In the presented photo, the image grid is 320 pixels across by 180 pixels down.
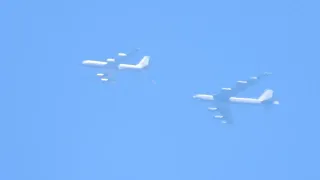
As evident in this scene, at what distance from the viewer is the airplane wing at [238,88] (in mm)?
88119

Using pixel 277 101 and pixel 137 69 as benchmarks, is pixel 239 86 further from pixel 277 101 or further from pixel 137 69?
pixel 137 69

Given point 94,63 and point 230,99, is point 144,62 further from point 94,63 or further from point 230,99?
point 230,99

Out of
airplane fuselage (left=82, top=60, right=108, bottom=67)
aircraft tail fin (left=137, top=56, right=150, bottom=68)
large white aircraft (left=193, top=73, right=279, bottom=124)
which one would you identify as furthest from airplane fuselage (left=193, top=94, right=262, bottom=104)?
airplane fuselage (left=82, top=60, right=108, bottom=67)

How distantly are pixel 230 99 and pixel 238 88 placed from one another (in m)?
2.51

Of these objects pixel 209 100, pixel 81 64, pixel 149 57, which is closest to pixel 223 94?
pixel 209 100

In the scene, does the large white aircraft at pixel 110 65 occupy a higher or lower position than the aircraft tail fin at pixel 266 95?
higher

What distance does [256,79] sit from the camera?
289ft

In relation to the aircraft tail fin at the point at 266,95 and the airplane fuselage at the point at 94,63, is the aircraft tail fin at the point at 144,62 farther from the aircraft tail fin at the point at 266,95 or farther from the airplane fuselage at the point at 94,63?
the aircraft tail fin at the point at 266,95

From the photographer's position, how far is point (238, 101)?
3654 inches

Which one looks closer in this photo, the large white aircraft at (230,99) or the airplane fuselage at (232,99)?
the large white aircraft at (230,99)

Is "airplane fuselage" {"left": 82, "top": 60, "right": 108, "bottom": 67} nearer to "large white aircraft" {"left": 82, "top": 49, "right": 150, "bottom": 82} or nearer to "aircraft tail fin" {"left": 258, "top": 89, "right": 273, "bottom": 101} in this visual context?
"large white aircraft" {"left": 82, "top": 49, "right": 150, "bottom": 82}

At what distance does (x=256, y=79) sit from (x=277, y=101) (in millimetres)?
3434

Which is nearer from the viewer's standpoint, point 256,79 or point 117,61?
point 256,79

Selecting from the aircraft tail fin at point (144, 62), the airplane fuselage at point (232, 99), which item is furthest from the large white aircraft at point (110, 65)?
the airplane fuselage at point (232, 99)
